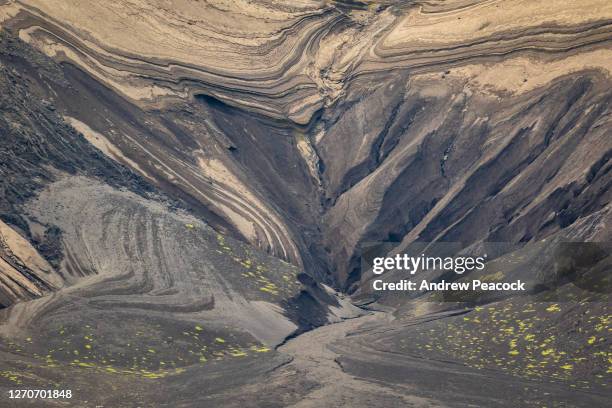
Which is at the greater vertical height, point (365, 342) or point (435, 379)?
point (365, 342)

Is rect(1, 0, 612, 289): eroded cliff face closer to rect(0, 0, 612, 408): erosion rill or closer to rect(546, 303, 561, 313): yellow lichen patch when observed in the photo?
rect(0, 0, 612, 408): erosion rill

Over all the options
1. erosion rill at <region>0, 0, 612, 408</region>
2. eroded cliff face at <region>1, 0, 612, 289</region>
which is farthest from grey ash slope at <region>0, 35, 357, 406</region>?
eroded cliff face at <region>1, 0, 612, 289</region>

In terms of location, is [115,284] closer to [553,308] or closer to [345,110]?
[553,308]

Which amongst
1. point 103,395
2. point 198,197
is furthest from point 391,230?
point 103,395

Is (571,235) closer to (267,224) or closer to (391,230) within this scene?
(391,230)

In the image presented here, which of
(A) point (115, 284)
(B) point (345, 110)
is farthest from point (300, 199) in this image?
(A) point (115, 284)

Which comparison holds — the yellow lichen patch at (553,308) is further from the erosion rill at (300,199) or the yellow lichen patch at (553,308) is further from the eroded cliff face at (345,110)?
the eroded cliff face at (345,110)

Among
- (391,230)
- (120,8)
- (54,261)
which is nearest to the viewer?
(54,261)

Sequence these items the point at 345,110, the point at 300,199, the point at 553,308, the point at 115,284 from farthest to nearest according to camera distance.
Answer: the point at 345,110 < the point at 300,199 < the point at 115,284 < the point at 553,308
